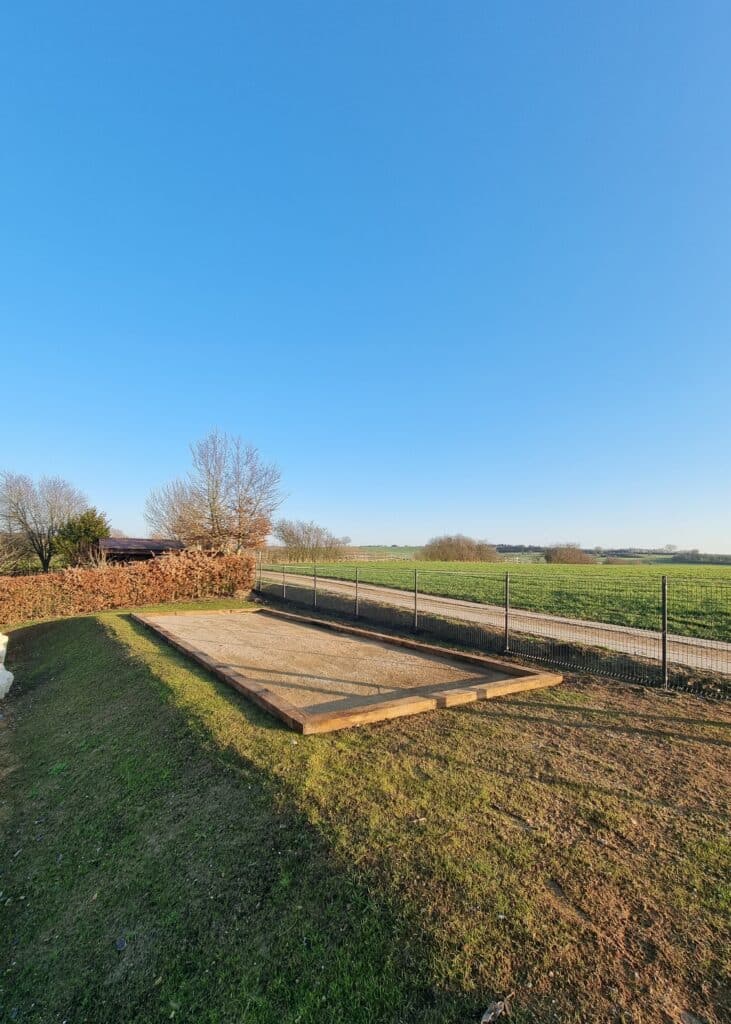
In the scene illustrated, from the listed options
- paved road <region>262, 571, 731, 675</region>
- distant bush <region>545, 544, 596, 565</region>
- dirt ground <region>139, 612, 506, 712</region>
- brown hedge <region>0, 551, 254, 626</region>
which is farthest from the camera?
distant bush <region>545, 544, 596, 565</region>

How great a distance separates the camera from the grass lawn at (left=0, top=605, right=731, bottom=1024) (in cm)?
211

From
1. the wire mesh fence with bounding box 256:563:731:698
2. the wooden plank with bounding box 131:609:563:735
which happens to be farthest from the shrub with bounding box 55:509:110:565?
the wooden plank with bounding box 131:609:563:735

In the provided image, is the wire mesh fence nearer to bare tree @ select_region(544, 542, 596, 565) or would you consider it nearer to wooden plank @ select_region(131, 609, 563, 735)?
wooden plank @ select_region(131, 609, 563, 735)

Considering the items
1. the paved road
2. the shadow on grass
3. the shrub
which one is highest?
the shrub

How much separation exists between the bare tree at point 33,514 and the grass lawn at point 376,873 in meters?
36.0

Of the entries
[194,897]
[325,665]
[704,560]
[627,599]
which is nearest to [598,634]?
[325,665]

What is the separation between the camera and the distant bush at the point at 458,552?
162 feet

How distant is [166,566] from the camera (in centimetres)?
1872

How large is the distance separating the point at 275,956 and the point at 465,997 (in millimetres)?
949

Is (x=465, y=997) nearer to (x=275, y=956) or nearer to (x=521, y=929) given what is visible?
(x=521, y=929)

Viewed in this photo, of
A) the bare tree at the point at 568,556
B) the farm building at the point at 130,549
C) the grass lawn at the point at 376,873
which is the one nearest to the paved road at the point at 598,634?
the grass lawn at the point at 376,873

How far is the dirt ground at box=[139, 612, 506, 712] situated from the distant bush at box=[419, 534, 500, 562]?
38.9 m

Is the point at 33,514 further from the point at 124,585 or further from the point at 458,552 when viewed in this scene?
the point at 458,552

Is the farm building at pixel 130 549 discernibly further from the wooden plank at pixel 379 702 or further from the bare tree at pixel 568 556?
the bare tree at pixel 568 556
